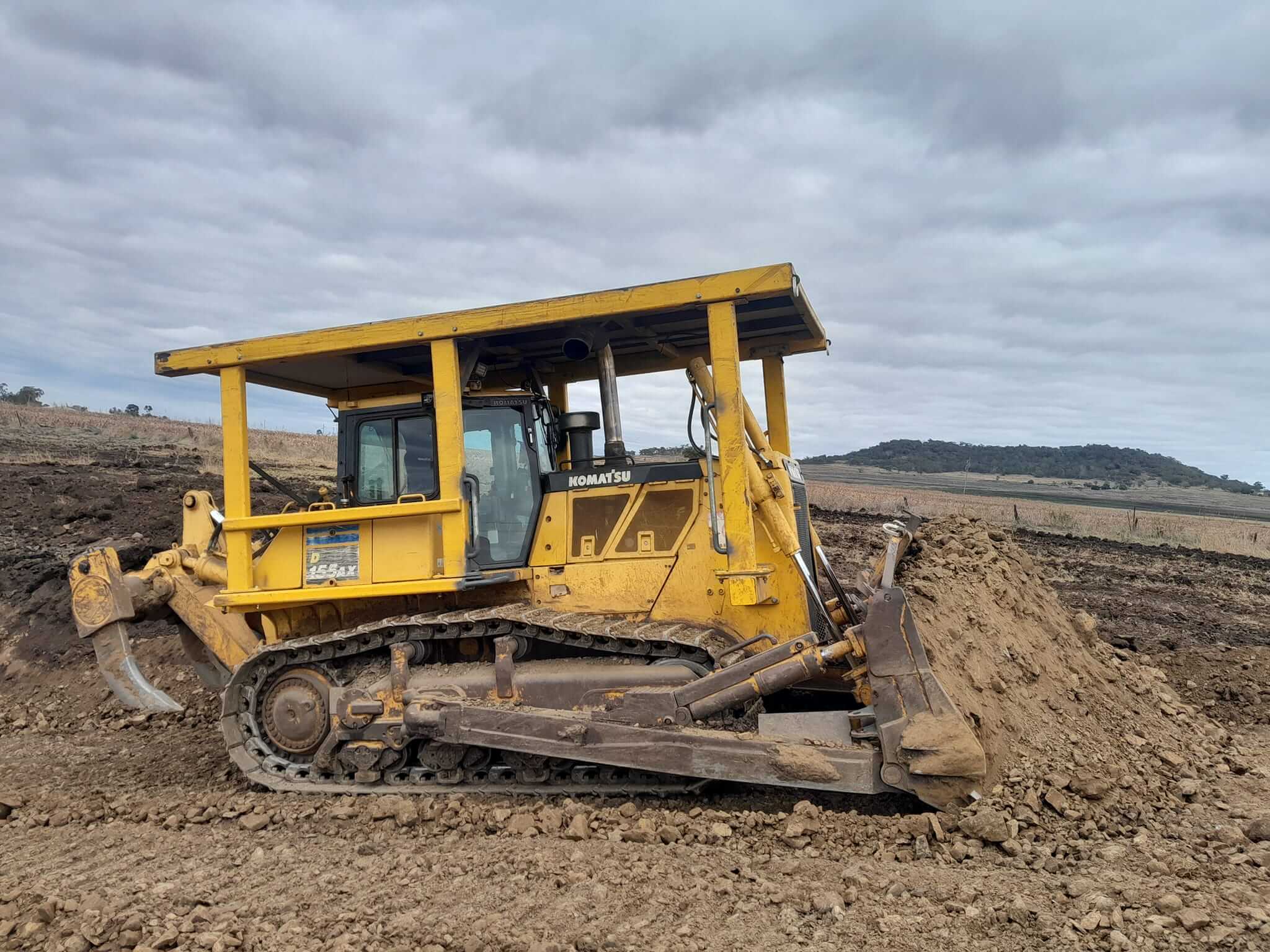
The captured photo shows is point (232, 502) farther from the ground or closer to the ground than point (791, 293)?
closer to the ground

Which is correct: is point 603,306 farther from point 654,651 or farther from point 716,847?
point 716,847

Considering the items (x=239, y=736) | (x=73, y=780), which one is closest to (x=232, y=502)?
(x=239, y=736)

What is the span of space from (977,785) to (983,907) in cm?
107

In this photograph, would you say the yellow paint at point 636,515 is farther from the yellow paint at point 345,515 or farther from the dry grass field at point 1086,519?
the dry grass field at point 1086,519

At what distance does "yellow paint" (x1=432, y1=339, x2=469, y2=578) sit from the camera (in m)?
6.14

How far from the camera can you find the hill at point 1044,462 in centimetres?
7288

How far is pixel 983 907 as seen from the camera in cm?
388

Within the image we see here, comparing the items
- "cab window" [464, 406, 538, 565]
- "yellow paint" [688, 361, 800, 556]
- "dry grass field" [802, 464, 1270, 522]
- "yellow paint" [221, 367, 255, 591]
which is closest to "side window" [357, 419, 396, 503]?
"cab window" [464, 406, 538, 565]

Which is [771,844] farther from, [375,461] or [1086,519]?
[1086,519]

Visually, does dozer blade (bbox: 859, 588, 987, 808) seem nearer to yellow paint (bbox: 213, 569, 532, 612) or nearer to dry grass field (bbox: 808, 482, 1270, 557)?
yellow paint (bbox: 213, 569, 532, 612)

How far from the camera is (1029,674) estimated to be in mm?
6184

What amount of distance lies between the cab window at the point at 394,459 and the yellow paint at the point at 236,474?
2.60 feet

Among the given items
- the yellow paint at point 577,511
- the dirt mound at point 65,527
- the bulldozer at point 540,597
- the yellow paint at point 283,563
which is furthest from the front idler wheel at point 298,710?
the dirt mound at point 65,527

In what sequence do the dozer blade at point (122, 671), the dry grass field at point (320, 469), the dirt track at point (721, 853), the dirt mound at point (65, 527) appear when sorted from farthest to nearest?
the dry grass field at point (320, 469) < the dirt mound at point (65, 527) < the dozer blade at point (122, 671) < the dirt track at point (721, 853)
